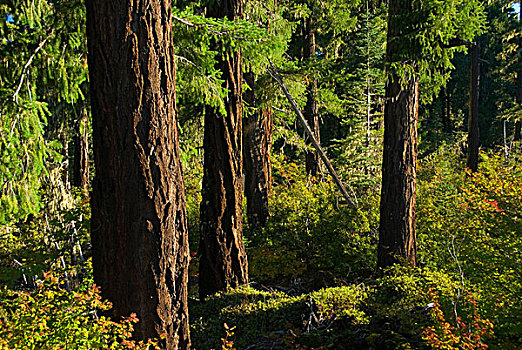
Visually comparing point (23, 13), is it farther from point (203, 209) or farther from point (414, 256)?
point (414, 256)

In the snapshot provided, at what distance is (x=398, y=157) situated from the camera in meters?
6.45

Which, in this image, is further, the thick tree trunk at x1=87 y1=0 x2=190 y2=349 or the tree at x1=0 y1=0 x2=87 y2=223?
the tree at x1=0 y1=0 x2=87 y2=223

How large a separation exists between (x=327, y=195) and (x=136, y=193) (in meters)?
7.12

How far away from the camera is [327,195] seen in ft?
32.9

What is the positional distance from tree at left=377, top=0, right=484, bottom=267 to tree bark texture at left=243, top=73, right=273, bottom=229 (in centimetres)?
425

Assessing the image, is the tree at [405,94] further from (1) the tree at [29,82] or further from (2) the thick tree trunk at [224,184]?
(1) the tree at [29,82]

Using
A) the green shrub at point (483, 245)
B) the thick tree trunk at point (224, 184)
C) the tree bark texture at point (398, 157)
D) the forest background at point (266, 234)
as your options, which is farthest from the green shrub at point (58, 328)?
the tree bark texture at point (398, 157)

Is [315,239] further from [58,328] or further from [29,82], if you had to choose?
[58,328]

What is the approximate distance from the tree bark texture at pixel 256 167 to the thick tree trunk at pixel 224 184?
390 centimetres

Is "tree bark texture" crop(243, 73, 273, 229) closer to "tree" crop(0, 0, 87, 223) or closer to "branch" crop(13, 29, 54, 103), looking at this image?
"tree" crop(0, 0, 87, 223)

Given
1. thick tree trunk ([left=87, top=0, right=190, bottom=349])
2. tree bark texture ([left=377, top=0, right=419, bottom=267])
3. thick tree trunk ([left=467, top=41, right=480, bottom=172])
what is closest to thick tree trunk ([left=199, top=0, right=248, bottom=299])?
tree bark texture ([left=377, top=0, right=419, bottom=267])

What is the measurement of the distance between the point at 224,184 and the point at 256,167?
4.33 meters

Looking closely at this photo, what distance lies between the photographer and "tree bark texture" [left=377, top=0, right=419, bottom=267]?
6.41 metres

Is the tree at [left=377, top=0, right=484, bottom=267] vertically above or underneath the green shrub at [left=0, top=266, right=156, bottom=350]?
above
